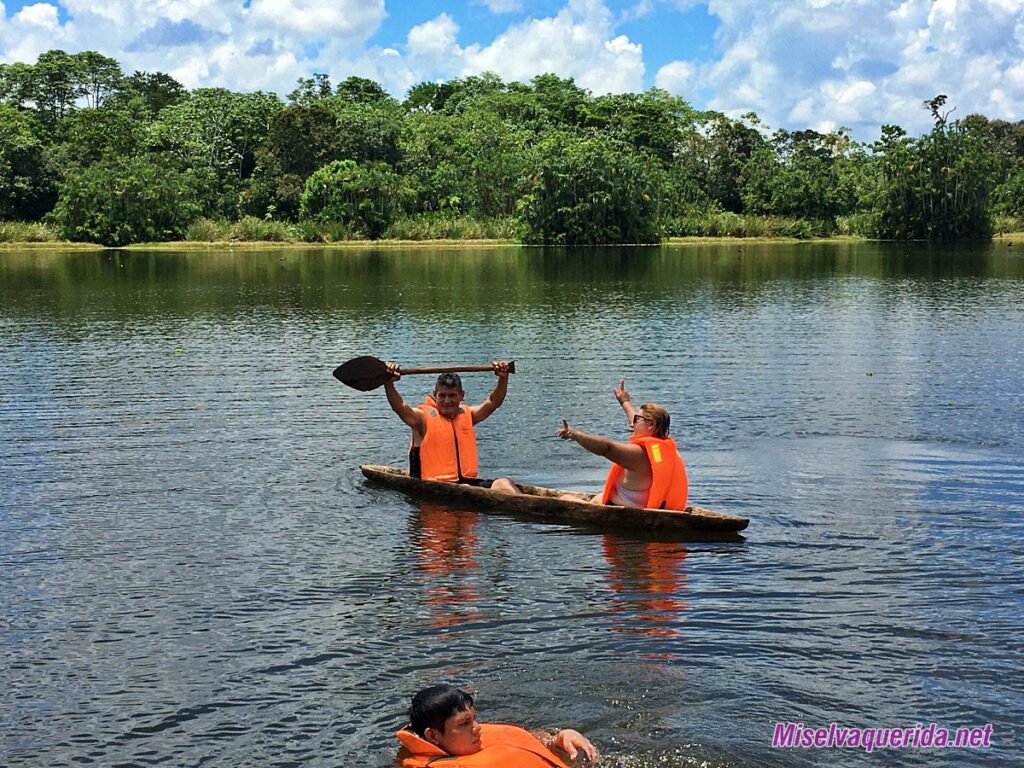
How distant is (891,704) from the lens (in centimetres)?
846

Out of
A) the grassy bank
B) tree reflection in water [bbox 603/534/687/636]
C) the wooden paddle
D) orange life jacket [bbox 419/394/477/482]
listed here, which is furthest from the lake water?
the grassy bank

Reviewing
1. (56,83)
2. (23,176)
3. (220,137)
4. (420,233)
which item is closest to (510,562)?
(420,233)

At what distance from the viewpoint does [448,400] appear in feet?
47.1

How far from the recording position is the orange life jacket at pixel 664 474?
494 inches

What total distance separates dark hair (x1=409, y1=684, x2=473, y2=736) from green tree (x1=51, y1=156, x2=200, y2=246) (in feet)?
252

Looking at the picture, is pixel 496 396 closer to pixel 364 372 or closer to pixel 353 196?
pixel 364 372

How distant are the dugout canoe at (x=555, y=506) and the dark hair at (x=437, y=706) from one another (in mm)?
5898

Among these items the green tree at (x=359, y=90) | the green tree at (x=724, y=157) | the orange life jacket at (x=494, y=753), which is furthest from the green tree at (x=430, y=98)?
the orange life jacket at (x=494, y=753)

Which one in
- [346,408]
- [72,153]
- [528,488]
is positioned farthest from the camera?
[72,153]

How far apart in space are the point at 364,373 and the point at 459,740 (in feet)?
28.6

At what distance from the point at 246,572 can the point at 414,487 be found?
132 inches

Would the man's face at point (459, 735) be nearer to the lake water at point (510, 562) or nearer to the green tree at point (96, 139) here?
the lake water at point (510, 562)

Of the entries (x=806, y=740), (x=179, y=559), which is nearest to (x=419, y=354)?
(x=179, y=559)

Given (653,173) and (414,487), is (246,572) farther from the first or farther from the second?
(653,173)
